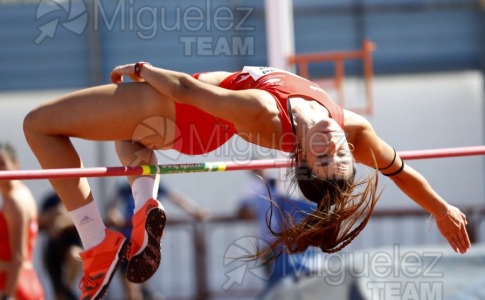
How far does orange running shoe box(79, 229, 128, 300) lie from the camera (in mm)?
4844

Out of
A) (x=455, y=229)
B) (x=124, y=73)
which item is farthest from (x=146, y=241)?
(x=455, y=229)

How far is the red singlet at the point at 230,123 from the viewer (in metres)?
4.53

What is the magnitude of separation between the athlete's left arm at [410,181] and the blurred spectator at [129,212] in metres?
4.13

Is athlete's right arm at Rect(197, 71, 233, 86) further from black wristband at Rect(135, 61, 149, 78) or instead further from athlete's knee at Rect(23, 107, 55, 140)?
athlete's knee at Rect(23, 107, 55, 140)

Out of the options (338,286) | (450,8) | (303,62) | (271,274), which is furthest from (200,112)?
(450,8)

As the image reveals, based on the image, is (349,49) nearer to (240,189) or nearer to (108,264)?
(240,189)

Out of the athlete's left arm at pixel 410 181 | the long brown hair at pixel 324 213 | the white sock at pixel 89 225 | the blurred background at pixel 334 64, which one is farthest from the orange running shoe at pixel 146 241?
the blurred background at pixel 334 64

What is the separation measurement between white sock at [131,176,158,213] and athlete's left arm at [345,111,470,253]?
982 millimetres

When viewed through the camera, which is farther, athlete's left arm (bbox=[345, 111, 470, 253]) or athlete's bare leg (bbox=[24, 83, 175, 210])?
athlete's left arm (bbox=[345, 111, 470, 253])

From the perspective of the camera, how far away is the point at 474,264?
6352 millimetres

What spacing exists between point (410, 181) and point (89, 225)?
1.57 m

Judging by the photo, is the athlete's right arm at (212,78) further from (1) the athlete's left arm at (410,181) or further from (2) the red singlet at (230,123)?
(1) the athlete's left arm at (410,181)

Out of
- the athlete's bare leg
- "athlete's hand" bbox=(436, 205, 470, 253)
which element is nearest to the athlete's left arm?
"athlete's hand" bbox=(436, 205, 470, 253)

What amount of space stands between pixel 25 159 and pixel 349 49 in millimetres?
3510
